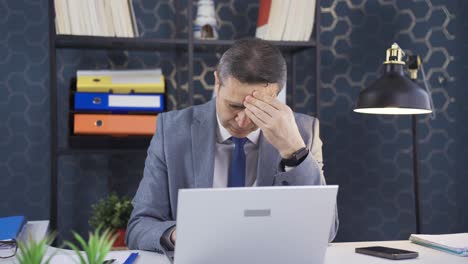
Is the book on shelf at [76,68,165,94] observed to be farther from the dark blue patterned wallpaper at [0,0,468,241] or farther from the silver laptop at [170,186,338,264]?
the silver laptop at [170,186,338,264]

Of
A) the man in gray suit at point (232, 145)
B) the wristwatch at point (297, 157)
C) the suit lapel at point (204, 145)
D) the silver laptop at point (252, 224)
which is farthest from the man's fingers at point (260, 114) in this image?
the silver laptop at point (252, 224)

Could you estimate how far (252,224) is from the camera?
1.24 meters

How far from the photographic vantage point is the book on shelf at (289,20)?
276 cm

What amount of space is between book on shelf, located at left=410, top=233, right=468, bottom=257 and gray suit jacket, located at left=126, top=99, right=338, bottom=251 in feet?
0.86

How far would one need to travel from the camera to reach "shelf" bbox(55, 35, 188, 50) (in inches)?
102

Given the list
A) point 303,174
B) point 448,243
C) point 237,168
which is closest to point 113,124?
point 237,168

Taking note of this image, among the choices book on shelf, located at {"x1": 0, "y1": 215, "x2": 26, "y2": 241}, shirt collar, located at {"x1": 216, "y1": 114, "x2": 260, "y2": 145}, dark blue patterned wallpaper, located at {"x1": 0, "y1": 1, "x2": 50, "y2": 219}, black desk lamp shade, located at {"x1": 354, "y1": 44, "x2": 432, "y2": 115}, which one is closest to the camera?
book on shelf, located at {"x1": 0, "y1": 215, "x2": 26, "y2": 241}

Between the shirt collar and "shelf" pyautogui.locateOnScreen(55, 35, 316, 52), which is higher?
"shelf" pyautogui.locateOnScreen(55, 35, 316, 52)

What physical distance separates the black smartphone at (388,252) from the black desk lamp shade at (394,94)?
0.80 meters

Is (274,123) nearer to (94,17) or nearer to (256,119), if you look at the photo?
(256,119)

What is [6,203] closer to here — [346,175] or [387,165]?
[346,175]

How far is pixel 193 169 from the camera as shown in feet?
6.51

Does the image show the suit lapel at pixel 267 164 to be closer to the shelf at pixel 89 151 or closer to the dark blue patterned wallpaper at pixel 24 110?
the shelf at pixel 89 151

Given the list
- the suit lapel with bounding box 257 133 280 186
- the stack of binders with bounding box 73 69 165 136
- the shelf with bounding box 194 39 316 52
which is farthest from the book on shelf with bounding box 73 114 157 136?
the suit lapel with bounding box 257 133 280 186
